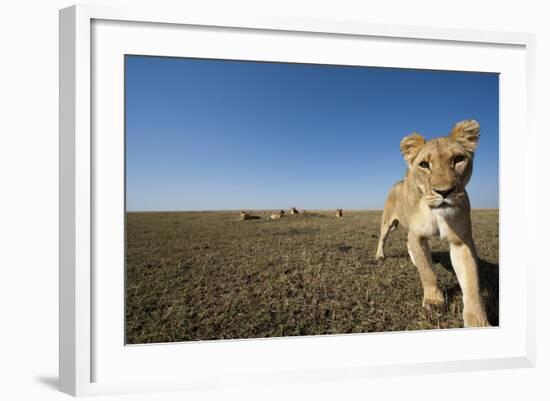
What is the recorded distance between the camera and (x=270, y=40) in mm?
2809

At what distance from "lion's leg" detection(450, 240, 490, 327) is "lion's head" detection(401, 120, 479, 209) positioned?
0.42 metres

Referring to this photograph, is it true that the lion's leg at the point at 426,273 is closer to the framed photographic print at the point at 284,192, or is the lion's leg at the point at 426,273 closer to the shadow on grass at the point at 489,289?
the framed photographic print at the point at 284,192

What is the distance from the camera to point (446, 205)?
122 inches

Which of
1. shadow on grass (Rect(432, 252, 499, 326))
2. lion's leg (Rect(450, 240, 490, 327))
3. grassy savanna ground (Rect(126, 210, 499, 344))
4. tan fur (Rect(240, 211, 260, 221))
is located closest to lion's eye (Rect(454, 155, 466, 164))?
grassy savanna ground (Rect(126, 210, 499, 344))

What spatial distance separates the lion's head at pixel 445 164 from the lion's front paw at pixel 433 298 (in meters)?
0.77

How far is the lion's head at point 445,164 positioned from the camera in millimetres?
3088

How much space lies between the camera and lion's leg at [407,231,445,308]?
3270 millimetres

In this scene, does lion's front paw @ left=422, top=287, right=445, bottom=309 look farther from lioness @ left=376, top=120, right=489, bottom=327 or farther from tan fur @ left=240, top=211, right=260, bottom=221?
tan fur @ left=240, top=211, right=260, bottom=221

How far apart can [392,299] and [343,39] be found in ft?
7.37

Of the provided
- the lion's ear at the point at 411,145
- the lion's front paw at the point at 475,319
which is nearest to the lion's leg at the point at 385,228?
the lion's ear at the point at 411,145

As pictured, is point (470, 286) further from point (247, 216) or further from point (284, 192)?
point (247, 216)

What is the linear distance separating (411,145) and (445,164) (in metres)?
0.38

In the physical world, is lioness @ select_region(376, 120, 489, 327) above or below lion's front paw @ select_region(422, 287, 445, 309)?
above

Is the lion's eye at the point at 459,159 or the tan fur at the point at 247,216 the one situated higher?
the lion's eye at the point at 459,159
